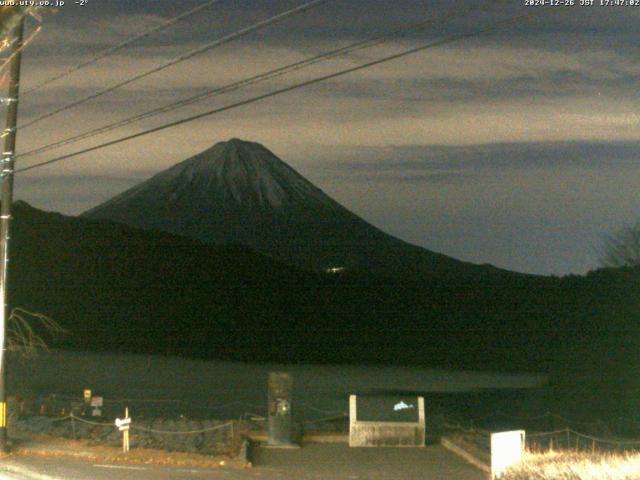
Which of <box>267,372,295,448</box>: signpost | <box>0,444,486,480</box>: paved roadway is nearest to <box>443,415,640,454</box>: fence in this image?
<box>0,444,486,480</box>: paved roadway

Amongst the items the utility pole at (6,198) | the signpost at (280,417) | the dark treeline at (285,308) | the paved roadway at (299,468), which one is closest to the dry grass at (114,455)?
the paved roadway at (299,468)

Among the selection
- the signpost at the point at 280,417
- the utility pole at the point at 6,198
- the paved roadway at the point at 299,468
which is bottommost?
the paved roadway at the point at 299,468

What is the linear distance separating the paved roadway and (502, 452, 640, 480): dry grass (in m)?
5.05

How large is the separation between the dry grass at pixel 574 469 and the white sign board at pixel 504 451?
0.46 meters

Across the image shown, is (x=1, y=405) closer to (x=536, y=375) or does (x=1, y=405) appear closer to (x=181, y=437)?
(x=181, y=437)

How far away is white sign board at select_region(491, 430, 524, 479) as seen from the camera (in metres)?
13.5

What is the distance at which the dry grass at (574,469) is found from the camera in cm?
1069

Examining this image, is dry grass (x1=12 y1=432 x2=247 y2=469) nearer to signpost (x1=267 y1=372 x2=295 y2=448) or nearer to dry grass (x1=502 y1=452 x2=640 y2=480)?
signpost (x1=267 y1=372 x2=295 y2=448)

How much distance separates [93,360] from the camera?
263 ft

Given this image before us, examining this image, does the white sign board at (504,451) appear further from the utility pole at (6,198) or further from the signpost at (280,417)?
the utility pole at (6,198)

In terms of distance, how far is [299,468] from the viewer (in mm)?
19234

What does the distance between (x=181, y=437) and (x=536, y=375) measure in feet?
230

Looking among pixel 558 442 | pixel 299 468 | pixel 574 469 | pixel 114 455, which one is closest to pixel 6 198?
pixel 114 455

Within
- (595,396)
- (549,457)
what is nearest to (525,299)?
(595,396)
